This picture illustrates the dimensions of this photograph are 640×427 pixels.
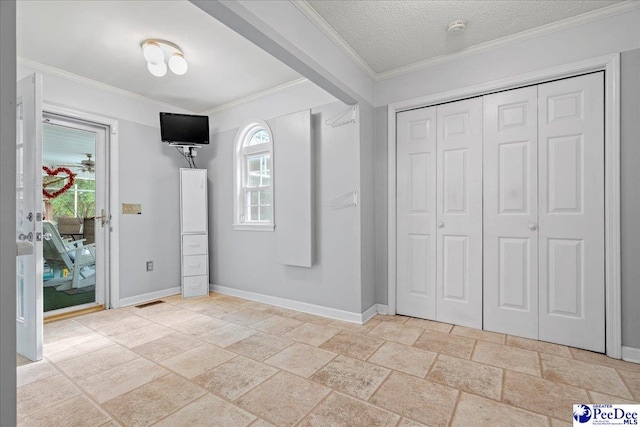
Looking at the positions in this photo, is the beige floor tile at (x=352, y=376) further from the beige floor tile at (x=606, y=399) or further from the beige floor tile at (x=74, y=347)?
the beige floor tile at (x=74, y=347)

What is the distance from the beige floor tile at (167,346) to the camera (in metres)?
2.35

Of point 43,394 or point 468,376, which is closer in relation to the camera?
point 43,394

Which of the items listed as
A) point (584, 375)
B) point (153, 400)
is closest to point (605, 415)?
point (584, 375)

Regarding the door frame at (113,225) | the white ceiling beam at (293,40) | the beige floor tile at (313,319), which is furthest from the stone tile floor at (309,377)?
the white ceiling beam at (293,40)

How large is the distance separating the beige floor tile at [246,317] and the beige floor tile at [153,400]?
1098mm

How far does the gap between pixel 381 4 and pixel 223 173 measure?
116 inches

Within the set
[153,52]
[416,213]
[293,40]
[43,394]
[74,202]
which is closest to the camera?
[43,394]

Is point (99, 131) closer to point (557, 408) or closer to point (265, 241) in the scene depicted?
point (265, 241)

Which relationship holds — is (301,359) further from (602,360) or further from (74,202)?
(74,202)

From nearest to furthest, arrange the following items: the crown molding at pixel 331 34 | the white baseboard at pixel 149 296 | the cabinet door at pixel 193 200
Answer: the crown molding at pixel 331 34 → the white baseboard at pixel 149 296 → the cabinet door at pixel 193 200

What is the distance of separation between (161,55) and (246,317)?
2.71m

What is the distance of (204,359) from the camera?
228 centimetres

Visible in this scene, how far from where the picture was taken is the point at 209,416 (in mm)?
1631

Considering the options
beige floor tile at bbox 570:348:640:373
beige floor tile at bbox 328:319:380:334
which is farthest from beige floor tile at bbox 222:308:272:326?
beige floor tile at bbox 570:348:640:373
